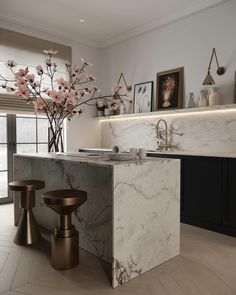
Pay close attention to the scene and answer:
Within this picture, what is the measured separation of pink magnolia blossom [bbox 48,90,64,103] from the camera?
92.8 inches

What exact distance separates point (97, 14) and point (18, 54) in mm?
1420

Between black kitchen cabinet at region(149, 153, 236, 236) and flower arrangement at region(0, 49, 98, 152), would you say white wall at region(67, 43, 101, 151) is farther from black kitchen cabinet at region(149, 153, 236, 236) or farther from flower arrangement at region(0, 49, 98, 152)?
black kitchen cabinet at region(149, 153, 236, 236)

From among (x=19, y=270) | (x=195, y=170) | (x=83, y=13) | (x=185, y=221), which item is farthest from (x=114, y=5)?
(x=19, y=270)

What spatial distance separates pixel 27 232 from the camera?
2746 millimetres

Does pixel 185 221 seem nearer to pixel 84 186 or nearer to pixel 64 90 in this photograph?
pixel 84 186

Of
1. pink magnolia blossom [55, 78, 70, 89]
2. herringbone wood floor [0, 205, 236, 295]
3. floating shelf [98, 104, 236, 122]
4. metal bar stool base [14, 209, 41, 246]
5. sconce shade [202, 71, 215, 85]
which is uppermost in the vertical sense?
sconce shade [202, 71, 215, 85]

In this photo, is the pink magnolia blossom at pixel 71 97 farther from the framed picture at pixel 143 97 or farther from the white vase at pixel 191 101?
the framed picture at pixel 143 97

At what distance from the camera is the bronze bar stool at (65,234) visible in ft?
6.95

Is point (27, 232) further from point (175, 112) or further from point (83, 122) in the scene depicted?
point (83, 122)

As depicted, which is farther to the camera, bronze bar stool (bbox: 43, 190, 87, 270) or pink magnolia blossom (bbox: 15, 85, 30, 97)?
pink magnolia blossom (bbox: 15, 85, 30, 97)

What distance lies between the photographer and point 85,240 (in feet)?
8.71

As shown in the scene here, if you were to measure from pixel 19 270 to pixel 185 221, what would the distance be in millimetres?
2067

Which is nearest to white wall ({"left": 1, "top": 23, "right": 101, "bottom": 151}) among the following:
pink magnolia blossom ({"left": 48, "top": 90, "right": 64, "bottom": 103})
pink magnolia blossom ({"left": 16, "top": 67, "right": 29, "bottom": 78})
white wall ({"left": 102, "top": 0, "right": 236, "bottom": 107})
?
white wall ({"left": 102, "top": 0, "right": 236, "bottom": 107})

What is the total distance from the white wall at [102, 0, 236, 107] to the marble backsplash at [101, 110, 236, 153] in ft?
1.06
